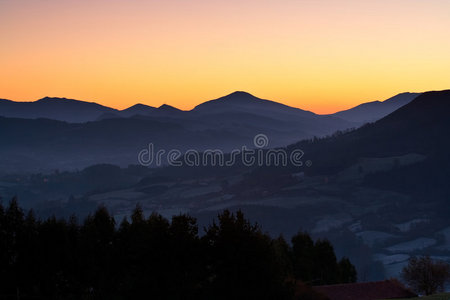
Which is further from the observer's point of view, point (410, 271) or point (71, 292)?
point (410, 271)

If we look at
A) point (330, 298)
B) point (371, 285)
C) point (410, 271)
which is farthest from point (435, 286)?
point (330, 298)

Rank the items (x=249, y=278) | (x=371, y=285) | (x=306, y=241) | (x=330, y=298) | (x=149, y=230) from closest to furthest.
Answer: (x=249, y=278) < (x=149, y=230) < (x=330, y=298) < (x=371, y=285) < (x=306, y=241)

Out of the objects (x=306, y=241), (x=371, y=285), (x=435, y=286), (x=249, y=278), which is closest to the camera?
(x=249, y=278)

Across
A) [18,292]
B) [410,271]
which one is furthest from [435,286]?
[18,292]

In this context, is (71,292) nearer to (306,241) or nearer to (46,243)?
(46,243)

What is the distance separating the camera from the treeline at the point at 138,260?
64.2 metres

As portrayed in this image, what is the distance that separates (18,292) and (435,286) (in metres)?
62.0

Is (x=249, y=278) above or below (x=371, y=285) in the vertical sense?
above

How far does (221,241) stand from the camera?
218 feet

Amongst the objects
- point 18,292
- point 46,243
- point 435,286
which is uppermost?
point 46,243

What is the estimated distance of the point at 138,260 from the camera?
223 feet

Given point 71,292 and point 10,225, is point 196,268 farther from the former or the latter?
point 10,225

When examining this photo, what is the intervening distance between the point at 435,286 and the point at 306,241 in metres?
22.1

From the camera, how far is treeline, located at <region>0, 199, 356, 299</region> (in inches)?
2530
